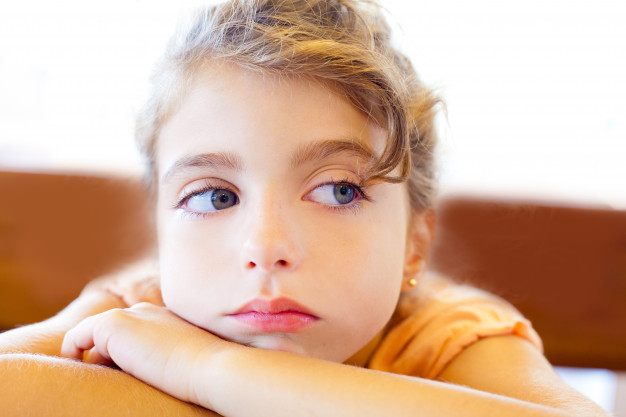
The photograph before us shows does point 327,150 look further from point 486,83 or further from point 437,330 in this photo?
point 486,83

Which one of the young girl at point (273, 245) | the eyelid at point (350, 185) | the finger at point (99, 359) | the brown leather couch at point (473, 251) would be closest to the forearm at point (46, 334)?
the young girl at point (273, 245)

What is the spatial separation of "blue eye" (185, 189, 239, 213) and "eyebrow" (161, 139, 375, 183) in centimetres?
4

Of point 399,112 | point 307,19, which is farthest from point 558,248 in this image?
point 307,19

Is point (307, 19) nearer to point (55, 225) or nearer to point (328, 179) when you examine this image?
point (328, 179)

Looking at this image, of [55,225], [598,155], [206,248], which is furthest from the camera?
[598,155]

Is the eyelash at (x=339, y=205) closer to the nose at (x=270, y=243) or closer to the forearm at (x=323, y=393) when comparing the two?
the nose at (x=270, y=243)

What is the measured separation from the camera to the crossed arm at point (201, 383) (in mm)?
613

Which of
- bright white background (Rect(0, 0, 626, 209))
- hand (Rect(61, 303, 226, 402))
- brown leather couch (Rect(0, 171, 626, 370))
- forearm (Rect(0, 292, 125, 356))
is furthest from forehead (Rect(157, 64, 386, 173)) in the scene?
bright white background (Rect(0, 0, 626, 209))

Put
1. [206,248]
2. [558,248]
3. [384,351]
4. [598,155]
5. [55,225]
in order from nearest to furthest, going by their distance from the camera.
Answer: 1. [206,248]
2. [384,351]
3. [558,248]
4. [55,225]
5. [598,155]

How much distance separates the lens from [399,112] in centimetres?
84

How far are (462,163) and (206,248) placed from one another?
2.97ft

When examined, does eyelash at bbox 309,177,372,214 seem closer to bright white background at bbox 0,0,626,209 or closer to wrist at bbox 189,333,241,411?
wrist at bbox 189,333,241,411

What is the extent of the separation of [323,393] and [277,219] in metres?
0.22

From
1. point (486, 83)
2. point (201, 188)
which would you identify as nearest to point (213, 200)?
point (201, 188)
